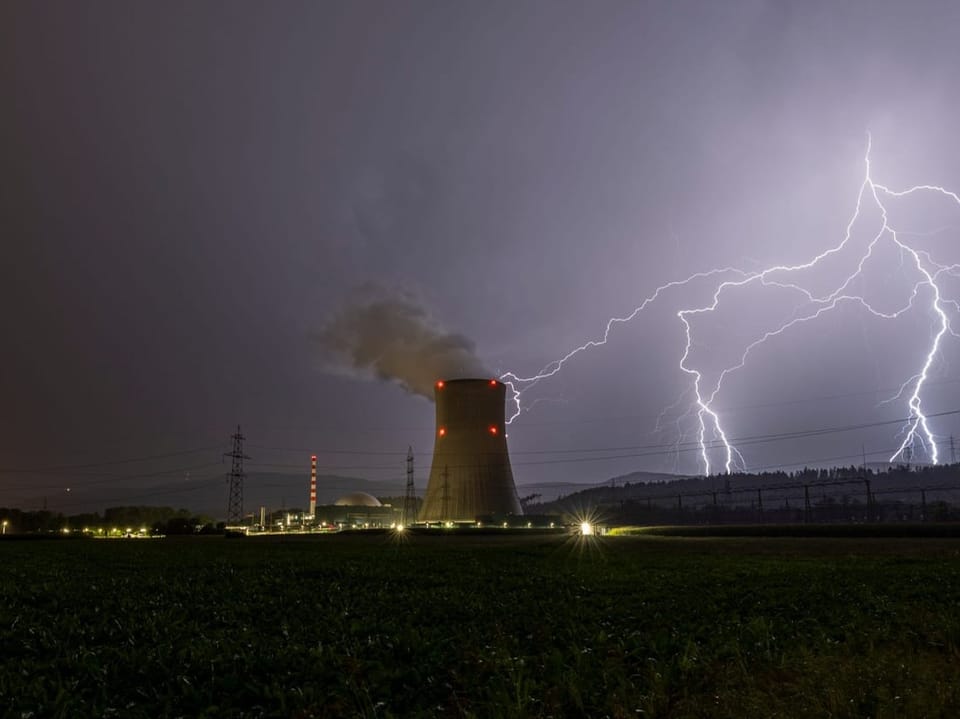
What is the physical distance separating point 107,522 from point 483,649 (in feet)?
510

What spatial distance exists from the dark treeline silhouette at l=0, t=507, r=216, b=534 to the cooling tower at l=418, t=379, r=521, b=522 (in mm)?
31164

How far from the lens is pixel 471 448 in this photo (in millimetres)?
61938

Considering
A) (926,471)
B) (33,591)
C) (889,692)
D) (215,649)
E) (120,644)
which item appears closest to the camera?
(889,692)

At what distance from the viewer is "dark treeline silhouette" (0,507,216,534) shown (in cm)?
8560

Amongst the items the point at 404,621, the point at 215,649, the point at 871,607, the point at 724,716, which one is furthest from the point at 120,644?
the point at 871,607

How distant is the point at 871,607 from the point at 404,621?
700 cm

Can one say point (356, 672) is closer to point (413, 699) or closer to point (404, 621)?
point (413, 699)

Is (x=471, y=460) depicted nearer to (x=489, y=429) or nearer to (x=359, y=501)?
(x=489, y=429)

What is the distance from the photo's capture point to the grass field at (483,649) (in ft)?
18.5

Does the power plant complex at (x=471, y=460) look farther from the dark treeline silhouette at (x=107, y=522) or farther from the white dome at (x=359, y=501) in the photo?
the white dome at (x=359, y=501)

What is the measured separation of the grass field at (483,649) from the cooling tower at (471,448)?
47509mm

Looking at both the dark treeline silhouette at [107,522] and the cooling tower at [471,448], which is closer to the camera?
the cooling tower at [471,448]

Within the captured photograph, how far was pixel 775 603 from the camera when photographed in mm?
11445

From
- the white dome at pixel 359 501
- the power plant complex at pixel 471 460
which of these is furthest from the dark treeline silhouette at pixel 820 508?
the white dome at pixel 359 501
